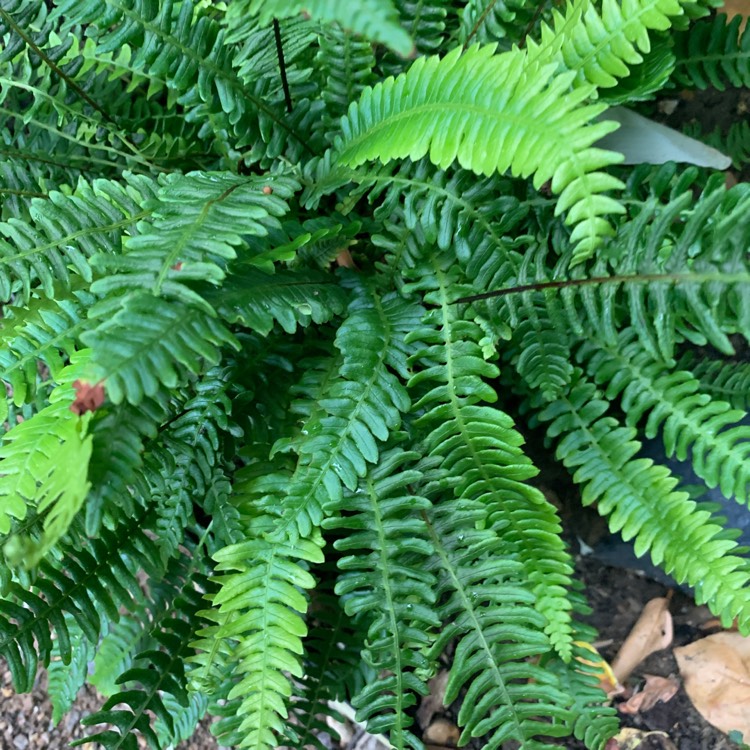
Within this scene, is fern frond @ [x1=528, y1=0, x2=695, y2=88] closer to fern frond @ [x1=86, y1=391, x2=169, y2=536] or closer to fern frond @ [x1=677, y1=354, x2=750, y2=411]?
fern frond @ [x1=677, y1=354, x2=750, y2=411]

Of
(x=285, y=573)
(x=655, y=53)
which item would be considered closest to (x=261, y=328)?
(x=285, y=573)

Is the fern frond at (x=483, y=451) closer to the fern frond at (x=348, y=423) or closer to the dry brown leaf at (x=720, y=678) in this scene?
the fern frond at (x=348, y=423)

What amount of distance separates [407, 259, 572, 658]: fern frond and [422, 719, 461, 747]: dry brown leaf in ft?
1.73

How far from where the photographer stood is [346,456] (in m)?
1.14

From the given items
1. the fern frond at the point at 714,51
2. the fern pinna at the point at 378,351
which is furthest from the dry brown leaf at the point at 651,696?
the fern frond at the point at 714,51

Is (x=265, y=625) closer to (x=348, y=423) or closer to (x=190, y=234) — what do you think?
(x=348, y=423)

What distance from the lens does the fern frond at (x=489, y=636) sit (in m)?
1.13

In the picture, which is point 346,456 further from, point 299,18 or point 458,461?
point 299,18

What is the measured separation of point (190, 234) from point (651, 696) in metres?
1.47

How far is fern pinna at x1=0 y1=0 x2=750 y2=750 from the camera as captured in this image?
39.5 inches

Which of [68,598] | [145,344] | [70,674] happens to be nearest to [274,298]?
[145,344]

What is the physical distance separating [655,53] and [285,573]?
3.61 ft

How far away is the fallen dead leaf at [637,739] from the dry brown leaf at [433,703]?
409 millimetres

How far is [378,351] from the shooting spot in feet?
4.01
